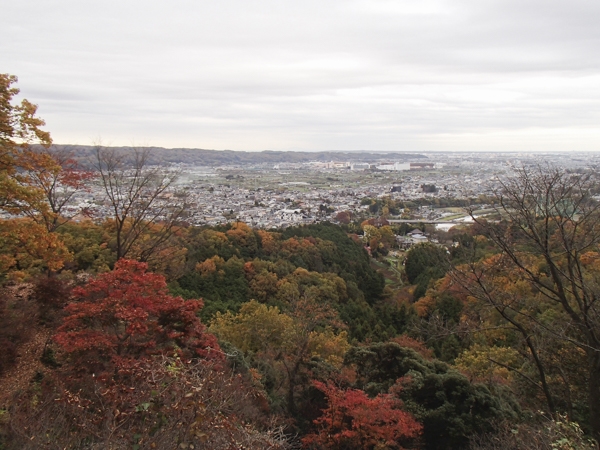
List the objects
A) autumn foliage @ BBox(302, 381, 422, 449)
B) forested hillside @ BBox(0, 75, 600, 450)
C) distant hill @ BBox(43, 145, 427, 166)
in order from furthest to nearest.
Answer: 1. distant hill @ BBox(43, 145, 427, 166)
2. autumn foliage @ BBox(302, 381, 422, 449)
3. forested hillside @ BBox(0, 75, 600, 450)

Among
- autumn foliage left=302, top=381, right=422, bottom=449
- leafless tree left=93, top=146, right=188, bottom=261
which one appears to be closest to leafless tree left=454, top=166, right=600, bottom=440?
autumn foliage left=302, top=381, right=422, bottom=449

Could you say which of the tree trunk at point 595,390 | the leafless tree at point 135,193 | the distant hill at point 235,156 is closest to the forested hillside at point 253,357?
the tree trunk at point 595,390

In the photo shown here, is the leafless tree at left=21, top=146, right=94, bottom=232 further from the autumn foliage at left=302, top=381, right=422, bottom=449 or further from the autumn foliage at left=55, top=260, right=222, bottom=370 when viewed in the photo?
the autumn foliage at left=302, top=381, right=422, bottom=449

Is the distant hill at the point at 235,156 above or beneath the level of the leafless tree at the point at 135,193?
above

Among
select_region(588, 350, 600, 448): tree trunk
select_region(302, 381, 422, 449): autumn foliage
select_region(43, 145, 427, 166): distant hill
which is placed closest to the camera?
select_region(588, 350, 600, 448): tree trunk

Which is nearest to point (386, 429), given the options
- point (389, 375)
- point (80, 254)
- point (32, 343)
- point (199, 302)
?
point (389, 375)

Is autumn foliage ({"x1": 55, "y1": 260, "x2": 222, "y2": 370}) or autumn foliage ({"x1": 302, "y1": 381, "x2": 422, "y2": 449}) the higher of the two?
autumn foliage ({"x1": 55, "y1": 260, "x2": 222, "y2": 370})

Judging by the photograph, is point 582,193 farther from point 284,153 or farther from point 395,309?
point 284,153

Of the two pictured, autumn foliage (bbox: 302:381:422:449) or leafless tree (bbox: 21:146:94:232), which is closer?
autumn foliage (bbox: 302:381:422:449)

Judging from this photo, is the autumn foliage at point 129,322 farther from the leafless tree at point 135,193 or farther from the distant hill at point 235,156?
the distant hill at point 235,156
